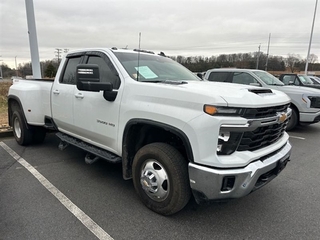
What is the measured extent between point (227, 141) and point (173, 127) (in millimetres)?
560

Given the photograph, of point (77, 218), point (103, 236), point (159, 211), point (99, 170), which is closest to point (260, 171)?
point (159, 211)

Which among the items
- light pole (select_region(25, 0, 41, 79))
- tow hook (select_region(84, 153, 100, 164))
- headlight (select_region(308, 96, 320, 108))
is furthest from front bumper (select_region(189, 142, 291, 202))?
light pole (select_region(25, 0, 41, 79))

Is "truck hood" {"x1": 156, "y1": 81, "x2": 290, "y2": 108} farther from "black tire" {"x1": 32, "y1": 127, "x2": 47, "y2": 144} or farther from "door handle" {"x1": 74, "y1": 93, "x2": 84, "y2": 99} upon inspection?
"black tire" {"x1": 32, "y1": 127, "x2": 47, "y2": 144}

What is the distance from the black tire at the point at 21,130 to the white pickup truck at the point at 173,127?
1.78 metres

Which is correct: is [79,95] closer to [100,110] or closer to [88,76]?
[100,110]

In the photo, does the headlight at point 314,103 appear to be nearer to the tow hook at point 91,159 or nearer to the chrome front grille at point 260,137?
the chrome front grille at point 260,137


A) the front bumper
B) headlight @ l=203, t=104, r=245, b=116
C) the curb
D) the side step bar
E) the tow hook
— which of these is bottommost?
the curb

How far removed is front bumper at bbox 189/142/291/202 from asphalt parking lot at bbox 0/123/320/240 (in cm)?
54

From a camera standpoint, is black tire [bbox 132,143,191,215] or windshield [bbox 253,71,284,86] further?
windshield [bbox 253,71,284,86]

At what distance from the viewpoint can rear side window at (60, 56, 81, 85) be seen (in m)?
4.21

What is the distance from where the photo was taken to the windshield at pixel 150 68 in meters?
3.27

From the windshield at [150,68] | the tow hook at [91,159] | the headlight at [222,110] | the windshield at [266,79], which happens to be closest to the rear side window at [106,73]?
the windshield at [150,68]

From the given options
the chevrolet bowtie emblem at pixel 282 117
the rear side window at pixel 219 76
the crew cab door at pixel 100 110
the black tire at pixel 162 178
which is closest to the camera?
the black tire at pixel 162 178

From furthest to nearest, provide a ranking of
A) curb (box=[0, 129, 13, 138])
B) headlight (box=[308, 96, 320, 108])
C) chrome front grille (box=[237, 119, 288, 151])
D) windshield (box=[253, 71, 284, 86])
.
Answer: windshield (box=[253, 71, 284, 86]), headlight (box=[308, 96, 320, 108]), curb (box=[0, 129, 13, 138]), chrome front grille (box=[237, 119, 288, 151])
